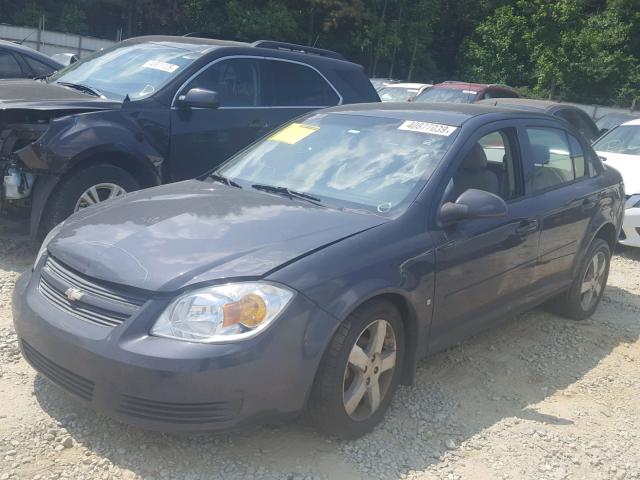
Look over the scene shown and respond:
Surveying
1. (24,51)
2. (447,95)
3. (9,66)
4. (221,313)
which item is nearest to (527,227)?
(221,313)

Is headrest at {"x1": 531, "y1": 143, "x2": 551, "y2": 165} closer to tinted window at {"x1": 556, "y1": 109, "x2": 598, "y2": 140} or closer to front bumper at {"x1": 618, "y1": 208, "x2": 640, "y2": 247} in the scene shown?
front bumper at {"x1": 618, "y1": 208, "x2": 640, "y2": 247}

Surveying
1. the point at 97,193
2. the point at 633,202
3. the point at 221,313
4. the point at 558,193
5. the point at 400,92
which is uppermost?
the point at 558,193

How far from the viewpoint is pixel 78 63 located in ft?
23.0

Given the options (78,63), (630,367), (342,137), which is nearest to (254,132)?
(78,63)

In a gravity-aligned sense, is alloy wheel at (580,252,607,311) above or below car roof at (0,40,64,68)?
Answer: below

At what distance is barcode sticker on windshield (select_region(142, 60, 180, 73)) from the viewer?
6309 millimetres

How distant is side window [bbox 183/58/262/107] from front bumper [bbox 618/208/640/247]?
13.7 feet

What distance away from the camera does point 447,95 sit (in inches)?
580

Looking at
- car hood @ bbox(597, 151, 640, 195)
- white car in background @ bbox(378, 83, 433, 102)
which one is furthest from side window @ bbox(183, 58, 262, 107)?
white car in background @ bbox(378, 83, 433, 102)

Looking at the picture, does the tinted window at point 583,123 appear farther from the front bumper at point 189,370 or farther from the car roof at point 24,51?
the front bumper at point 189,370

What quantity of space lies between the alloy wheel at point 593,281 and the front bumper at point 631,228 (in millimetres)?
2234

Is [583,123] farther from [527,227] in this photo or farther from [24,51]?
[24,51]

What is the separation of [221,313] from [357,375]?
81 cm

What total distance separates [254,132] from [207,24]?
85.3 ft
